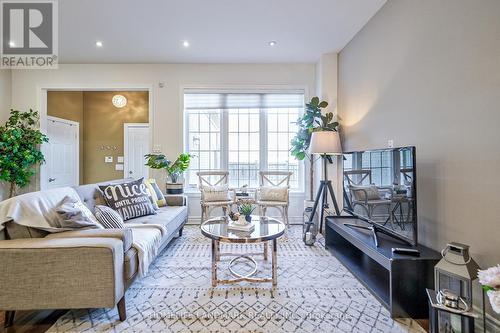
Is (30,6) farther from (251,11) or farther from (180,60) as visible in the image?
(251,11)

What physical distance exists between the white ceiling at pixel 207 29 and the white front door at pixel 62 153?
1.38 metres

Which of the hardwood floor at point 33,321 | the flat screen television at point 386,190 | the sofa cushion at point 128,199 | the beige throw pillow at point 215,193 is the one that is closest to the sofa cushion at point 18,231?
the hardwood floor at point 33,321

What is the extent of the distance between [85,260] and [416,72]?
120 inches

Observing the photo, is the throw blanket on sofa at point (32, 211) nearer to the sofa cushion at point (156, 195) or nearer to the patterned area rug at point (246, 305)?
the patterned area rug at point (246, 305)

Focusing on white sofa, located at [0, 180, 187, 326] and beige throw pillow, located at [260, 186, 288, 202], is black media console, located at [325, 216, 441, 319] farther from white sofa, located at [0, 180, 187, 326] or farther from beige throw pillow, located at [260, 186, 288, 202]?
white sofa, located at [0, 180, 187, 326]

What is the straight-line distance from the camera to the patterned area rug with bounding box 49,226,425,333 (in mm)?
1648

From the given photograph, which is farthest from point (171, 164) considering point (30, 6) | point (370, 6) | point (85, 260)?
point (370, 6)

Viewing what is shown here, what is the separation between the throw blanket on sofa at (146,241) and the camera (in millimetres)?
1919

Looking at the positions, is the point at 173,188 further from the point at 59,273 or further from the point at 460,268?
the point at 460,268

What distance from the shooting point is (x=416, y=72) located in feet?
7.34

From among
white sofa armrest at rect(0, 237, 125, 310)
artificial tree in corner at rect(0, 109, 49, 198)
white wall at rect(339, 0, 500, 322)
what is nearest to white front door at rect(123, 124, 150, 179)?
artificial tree in corner at rect(0, 109, 49, 198)

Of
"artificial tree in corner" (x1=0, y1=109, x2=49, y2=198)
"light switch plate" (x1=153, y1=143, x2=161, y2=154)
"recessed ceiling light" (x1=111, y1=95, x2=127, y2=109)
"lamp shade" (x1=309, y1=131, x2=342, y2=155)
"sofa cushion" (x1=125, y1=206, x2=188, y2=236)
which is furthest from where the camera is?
"recessed ceiling light" (x1=111, y1=95, x2=127, y2=109)

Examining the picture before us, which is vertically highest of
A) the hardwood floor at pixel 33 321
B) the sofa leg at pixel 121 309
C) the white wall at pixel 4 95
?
the white wall at pixel 4 95

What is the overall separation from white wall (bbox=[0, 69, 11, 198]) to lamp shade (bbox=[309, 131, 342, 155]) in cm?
509
